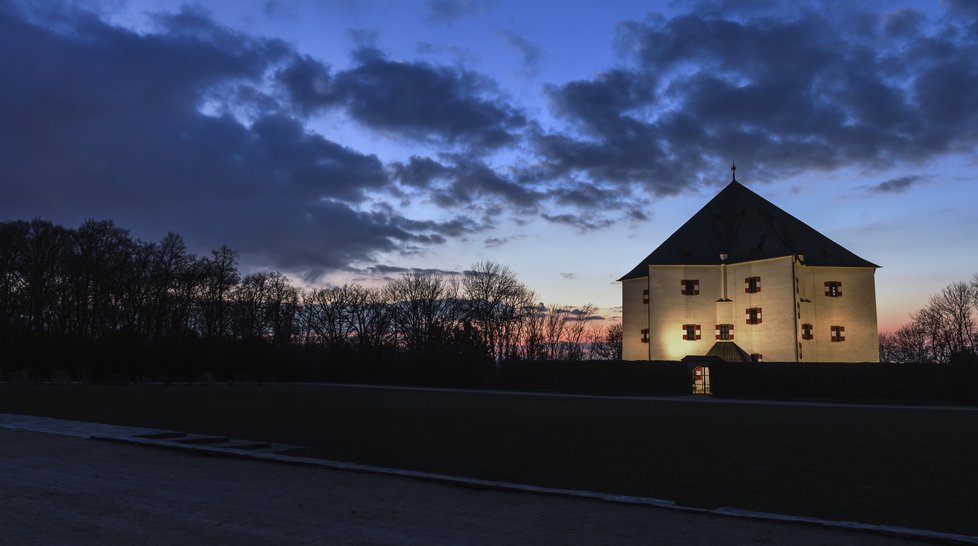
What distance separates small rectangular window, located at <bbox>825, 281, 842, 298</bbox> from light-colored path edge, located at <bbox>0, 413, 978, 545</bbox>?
2018 inches

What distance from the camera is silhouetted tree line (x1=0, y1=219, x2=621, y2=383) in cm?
4738

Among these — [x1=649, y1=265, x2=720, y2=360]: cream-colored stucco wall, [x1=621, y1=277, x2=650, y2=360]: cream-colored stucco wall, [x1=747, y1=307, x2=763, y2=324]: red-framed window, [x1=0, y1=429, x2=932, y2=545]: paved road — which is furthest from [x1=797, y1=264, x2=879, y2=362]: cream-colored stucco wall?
[x1=0, y1=429, x2=932, y2=545]: paved road

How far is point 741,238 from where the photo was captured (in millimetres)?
57562

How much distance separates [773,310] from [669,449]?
140 feet

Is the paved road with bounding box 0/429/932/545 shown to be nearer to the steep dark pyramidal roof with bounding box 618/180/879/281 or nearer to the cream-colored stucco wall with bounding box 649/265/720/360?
the cream-colored stucco wall with bounding box 649/265/720/360

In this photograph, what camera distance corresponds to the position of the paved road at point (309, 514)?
6.01 metres

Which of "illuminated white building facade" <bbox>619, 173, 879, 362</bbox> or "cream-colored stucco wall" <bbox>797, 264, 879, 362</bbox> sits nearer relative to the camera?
"illuminated white building facade" <bbox>619, 173, 879, 362</bbox>

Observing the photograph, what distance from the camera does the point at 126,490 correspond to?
7930 mm

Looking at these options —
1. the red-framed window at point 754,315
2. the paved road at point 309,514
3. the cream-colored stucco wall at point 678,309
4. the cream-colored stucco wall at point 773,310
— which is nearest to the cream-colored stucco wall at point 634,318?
the cream-colored stucco wall at point 773,310

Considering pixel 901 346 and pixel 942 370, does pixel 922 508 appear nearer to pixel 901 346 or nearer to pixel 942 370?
pixel 942 370

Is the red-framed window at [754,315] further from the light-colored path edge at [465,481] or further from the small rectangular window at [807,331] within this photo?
the light-colored path edge at [465,481]

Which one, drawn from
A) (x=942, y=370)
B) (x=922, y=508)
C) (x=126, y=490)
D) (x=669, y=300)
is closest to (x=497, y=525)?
(x=126, y=490)

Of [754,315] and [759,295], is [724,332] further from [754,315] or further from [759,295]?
[759,295]

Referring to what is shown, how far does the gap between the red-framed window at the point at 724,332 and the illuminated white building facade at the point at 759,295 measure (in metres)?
0.07
